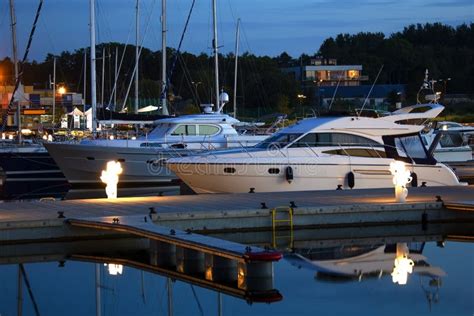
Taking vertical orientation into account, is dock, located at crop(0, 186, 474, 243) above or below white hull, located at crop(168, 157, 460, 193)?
below

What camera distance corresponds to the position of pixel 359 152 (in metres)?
28.0

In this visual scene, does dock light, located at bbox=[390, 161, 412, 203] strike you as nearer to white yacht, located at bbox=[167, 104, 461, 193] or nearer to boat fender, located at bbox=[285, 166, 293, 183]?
white yacht, located at bbox=[167, 104, 461, 193]

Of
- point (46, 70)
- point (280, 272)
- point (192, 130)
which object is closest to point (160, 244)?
point (280, 272)

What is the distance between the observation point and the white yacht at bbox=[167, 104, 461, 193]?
27453mm

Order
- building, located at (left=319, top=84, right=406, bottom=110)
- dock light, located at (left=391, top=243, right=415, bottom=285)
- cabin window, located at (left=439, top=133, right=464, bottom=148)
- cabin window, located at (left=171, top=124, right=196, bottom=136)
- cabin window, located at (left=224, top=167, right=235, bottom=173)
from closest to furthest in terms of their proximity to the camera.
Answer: dock light, located at (left=391, top=243, right=415, bottom=285) < cabin window, located at (left=224, top=167, right=235, bottom=173) < cabin window, located at (left=171, top=124, right=196, bottom=136) < cabin window, located at (left=439, top=133, right=464, bottom=148) < building, located at (left=319, top=84, right=406, bottom=110)

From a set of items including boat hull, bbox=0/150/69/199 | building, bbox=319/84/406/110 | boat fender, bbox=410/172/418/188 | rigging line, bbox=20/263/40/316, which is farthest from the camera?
building, bbox=319/84/406/110

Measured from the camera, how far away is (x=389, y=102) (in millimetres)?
92125

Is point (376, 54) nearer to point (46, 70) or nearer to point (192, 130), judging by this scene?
point (46, 70)

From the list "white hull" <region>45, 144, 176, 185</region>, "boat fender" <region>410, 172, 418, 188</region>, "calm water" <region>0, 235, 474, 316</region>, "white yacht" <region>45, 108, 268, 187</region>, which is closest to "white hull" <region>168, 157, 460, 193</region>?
"boat fender" <region>410, 172, 418, 188</region>

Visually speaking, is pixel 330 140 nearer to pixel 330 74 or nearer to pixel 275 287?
pixel 275 287

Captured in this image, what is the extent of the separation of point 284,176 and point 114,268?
1016cm

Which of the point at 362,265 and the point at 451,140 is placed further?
the point at 451,140

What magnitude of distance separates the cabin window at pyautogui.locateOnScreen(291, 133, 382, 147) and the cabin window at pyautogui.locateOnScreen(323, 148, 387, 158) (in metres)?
0.18

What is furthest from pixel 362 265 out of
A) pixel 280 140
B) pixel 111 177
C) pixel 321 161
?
pixel 280 140
